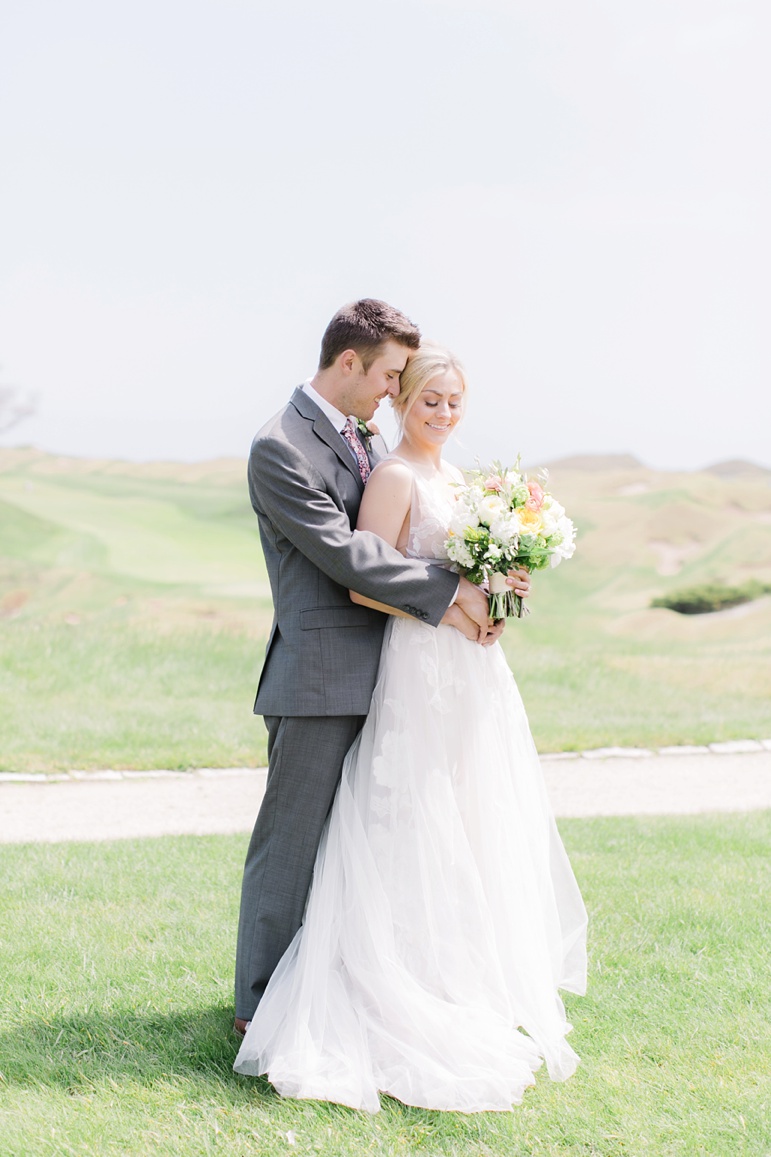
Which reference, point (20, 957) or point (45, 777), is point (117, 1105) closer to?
point (20, 957)

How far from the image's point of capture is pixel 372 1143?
3.10 metres

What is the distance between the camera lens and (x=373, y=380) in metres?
3.59

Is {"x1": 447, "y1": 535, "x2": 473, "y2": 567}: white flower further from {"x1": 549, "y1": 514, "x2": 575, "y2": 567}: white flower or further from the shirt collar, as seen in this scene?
the shirt collar

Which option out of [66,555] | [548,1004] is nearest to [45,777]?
[66,555]

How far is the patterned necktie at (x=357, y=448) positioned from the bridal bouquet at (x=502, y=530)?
1.20ft

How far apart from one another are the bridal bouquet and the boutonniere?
1.37 ft

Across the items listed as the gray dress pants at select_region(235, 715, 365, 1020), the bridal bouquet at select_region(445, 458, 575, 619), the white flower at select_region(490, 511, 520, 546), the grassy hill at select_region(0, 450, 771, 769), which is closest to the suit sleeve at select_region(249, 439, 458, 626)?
the bridal bouquet at select_region(445, 458, 575, 619)

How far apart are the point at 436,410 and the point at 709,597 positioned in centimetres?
923

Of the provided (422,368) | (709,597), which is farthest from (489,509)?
(709,597)

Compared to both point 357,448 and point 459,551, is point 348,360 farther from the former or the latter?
point 459,551

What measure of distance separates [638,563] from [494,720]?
8.93m

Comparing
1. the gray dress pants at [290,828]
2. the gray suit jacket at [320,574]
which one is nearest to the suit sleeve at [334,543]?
the gray suit jacket at [320,574]

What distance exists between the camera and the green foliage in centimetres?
1223

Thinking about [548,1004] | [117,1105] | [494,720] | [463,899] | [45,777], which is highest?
[494,720]
